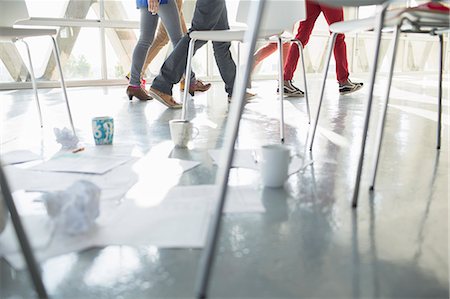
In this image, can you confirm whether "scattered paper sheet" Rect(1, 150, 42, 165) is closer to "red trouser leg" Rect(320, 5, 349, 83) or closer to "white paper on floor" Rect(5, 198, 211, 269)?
"white paper on floor" Rect(5, 198, 211, 269)

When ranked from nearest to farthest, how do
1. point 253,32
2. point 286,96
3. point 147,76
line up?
1. point 253,32
2. point 286,96
3. point 147,76

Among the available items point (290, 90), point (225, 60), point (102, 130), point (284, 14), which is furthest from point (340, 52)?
point (102, 130)

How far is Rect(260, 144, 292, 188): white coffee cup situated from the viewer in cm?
114

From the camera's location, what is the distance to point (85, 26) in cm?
466

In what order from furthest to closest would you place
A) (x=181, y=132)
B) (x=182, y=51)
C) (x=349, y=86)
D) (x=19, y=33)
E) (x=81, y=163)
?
(x=349, y=86), (x=182, y=51), (x=19, y=33), (x=181, y=132), (x=81, y=163)

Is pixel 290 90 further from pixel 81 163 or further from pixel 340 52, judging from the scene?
pixel 81 163

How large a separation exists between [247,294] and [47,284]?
33 cm

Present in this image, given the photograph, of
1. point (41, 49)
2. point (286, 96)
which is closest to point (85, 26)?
point (41, 49)

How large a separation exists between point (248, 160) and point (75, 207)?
714 millimetres

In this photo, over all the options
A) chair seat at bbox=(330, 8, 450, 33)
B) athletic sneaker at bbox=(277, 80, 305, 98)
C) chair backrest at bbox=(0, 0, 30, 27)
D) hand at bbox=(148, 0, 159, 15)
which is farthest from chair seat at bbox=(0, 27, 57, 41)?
athletic sneaker at bbox=(277, 80, 305, 98)

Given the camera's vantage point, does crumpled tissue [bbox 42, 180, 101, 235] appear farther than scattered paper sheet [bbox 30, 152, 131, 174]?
No

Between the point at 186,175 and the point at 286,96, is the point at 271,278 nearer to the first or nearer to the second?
the point at 186,175

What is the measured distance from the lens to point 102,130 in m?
1.69

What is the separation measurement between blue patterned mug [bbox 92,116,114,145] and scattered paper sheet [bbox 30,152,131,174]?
0.19 m
